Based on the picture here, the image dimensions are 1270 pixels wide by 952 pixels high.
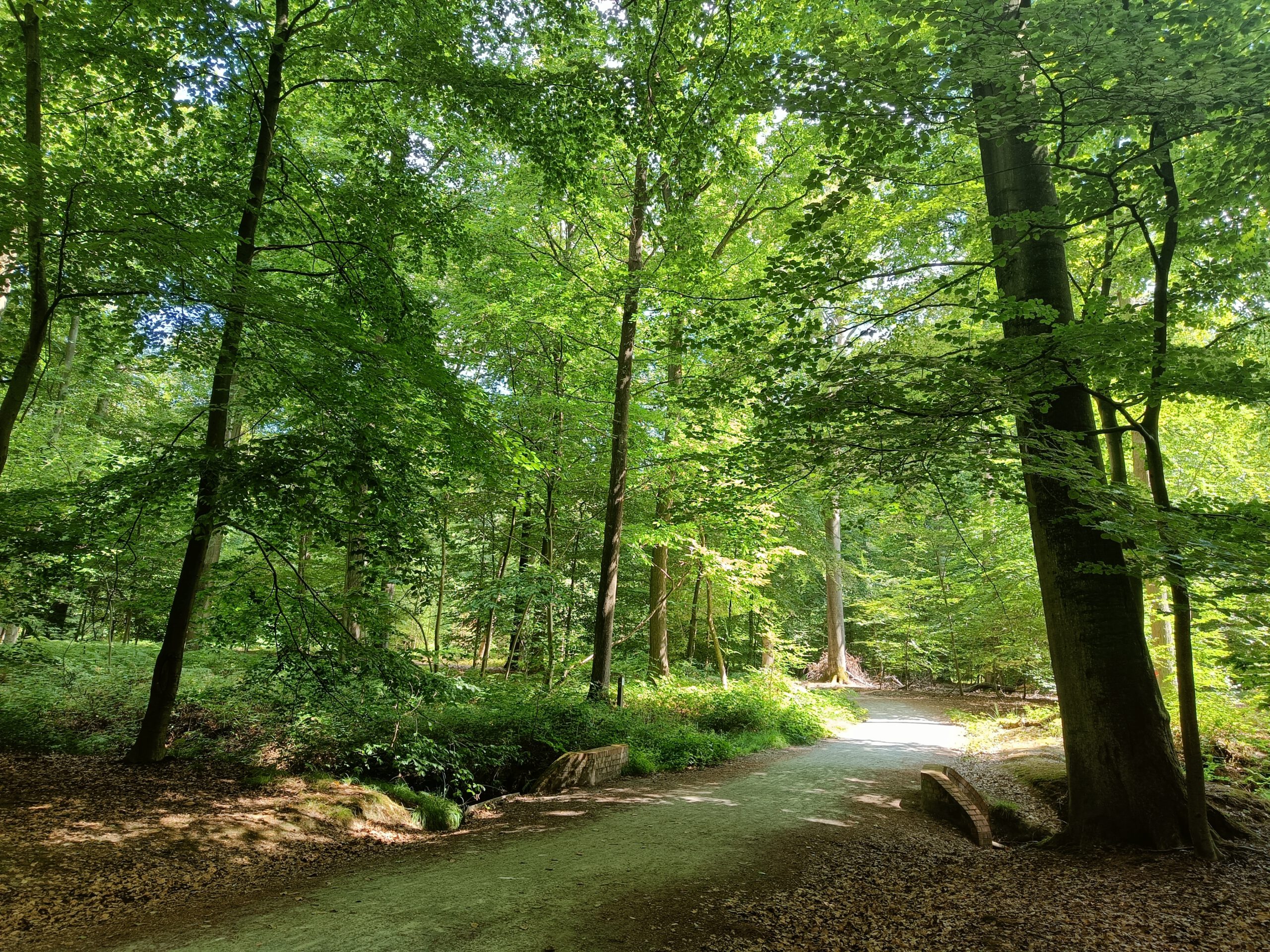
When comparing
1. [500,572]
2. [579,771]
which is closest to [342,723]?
[579,771]

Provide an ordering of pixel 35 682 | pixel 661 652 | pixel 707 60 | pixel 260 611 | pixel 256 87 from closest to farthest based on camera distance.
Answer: pixel 707 60 → pixel 260 611 → pixel 256 87 → pixel 35 682 → pixel 661 652

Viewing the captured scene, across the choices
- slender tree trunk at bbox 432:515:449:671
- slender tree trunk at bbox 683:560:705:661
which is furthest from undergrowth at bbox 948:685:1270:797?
slender tree trunk at bbox 683:560:705:661

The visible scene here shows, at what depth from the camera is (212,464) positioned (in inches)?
214

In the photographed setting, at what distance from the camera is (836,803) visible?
7.00m

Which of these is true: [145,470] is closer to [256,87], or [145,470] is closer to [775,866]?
[256,87]

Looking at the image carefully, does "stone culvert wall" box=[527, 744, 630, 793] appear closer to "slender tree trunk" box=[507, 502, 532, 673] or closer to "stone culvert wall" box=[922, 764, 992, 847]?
"slender tree trunk" box=[507, 502, 532, 673]

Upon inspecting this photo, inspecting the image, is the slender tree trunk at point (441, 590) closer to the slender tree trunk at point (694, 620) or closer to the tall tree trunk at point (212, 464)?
the tall tree trunk at point (212, 464)

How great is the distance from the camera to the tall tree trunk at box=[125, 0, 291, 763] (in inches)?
215

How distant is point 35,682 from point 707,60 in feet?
36.7

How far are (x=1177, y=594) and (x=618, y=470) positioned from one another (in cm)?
748

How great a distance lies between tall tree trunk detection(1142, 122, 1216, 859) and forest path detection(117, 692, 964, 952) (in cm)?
275

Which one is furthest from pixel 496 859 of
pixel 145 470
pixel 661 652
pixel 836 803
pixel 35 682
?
pixel 661 652

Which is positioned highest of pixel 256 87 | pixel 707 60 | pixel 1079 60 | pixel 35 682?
pixel 256 87

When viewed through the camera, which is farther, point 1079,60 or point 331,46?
point 331,46
